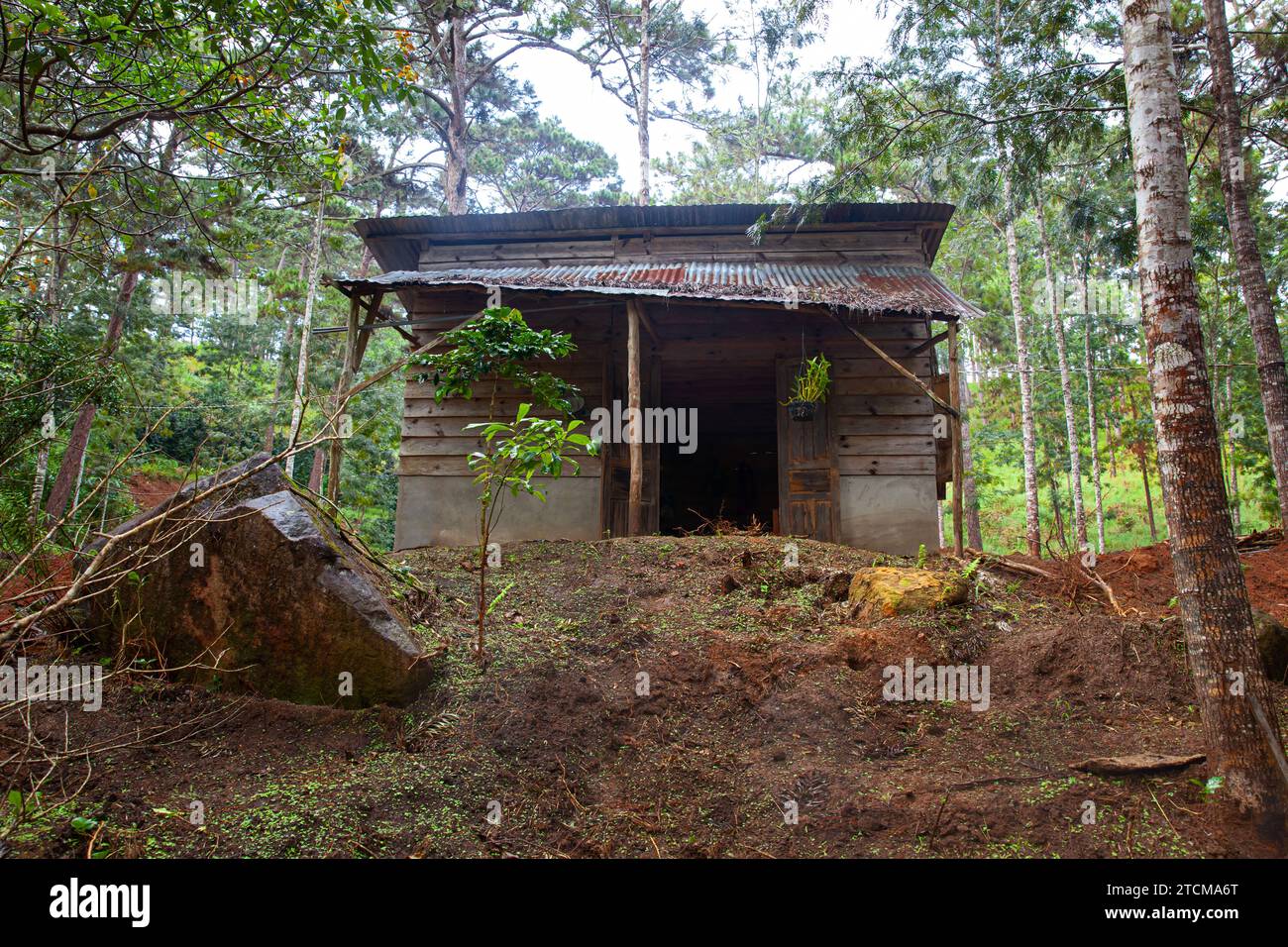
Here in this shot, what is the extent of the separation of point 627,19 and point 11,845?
20.9 meters

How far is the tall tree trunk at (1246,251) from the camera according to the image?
7.47 m

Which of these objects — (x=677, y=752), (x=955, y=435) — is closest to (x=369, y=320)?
(x=677, y=752)

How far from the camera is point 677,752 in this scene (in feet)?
13.5

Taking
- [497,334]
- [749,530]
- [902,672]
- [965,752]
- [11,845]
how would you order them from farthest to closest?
[749,530]
[497,334]
[902,672]
[965,752]
[11,845]

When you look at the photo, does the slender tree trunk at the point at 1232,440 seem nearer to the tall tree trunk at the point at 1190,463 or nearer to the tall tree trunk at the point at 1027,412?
the tall tree trunk at the point at 1027,412

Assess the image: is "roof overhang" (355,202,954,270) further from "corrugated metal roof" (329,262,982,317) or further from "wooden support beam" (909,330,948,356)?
"wooden support beam" (909,330,948,356)

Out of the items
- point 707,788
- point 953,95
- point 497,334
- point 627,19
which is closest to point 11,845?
point 707,788

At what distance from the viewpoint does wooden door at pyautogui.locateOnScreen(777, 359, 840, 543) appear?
9.50 m

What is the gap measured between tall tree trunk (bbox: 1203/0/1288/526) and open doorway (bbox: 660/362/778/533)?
6.80 metres

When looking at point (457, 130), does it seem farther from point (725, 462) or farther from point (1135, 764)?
point (1135, 764)

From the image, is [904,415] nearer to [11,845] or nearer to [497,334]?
[497,334]

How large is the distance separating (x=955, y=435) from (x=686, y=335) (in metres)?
4.05

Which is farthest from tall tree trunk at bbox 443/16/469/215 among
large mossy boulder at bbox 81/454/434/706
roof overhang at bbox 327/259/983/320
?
large mossy boulder at bbox 81/454/434/706

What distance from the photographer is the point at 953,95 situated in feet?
28.5
